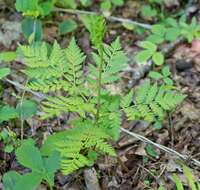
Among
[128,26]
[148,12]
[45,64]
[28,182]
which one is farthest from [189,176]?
[148,12]

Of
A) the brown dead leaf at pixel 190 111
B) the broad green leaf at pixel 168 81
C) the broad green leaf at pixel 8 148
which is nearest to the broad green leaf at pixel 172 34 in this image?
the broad green leaf at pixel 168 81

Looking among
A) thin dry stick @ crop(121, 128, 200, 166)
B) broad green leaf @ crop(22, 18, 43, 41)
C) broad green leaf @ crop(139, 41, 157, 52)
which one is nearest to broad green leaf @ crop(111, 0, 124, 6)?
broad green leaf @ crop(139, 41, 157, 52)

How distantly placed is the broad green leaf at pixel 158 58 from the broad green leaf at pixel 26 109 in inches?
38.5

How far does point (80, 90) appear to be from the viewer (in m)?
2.20

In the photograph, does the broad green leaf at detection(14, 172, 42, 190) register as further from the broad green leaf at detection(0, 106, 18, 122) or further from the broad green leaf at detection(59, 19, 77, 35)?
the broad green leaf at detection(59, 19, 77, 35)

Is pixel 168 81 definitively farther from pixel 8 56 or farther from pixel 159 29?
pixel 8 56

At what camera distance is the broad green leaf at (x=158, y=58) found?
9.96 ft

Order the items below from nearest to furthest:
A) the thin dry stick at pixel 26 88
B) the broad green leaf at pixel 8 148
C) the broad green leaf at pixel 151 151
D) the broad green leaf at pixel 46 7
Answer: the broad green leaf at pixel 8 148 < the broad green leaf at pixel 151 151 < the thin dry stick at pixel 26 88 < the broad green leaf at pixel 46 7

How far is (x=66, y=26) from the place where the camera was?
331 centimetres

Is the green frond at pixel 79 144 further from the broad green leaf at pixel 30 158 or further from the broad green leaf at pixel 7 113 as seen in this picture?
the broad green leaf at pixel 7 113

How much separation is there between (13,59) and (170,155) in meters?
1.24

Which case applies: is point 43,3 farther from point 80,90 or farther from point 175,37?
point 80,90

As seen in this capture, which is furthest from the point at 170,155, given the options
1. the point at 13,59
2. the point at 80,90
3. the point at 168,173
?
the point at 13,59

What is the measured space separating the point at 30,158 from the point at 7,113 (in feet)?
1.37
